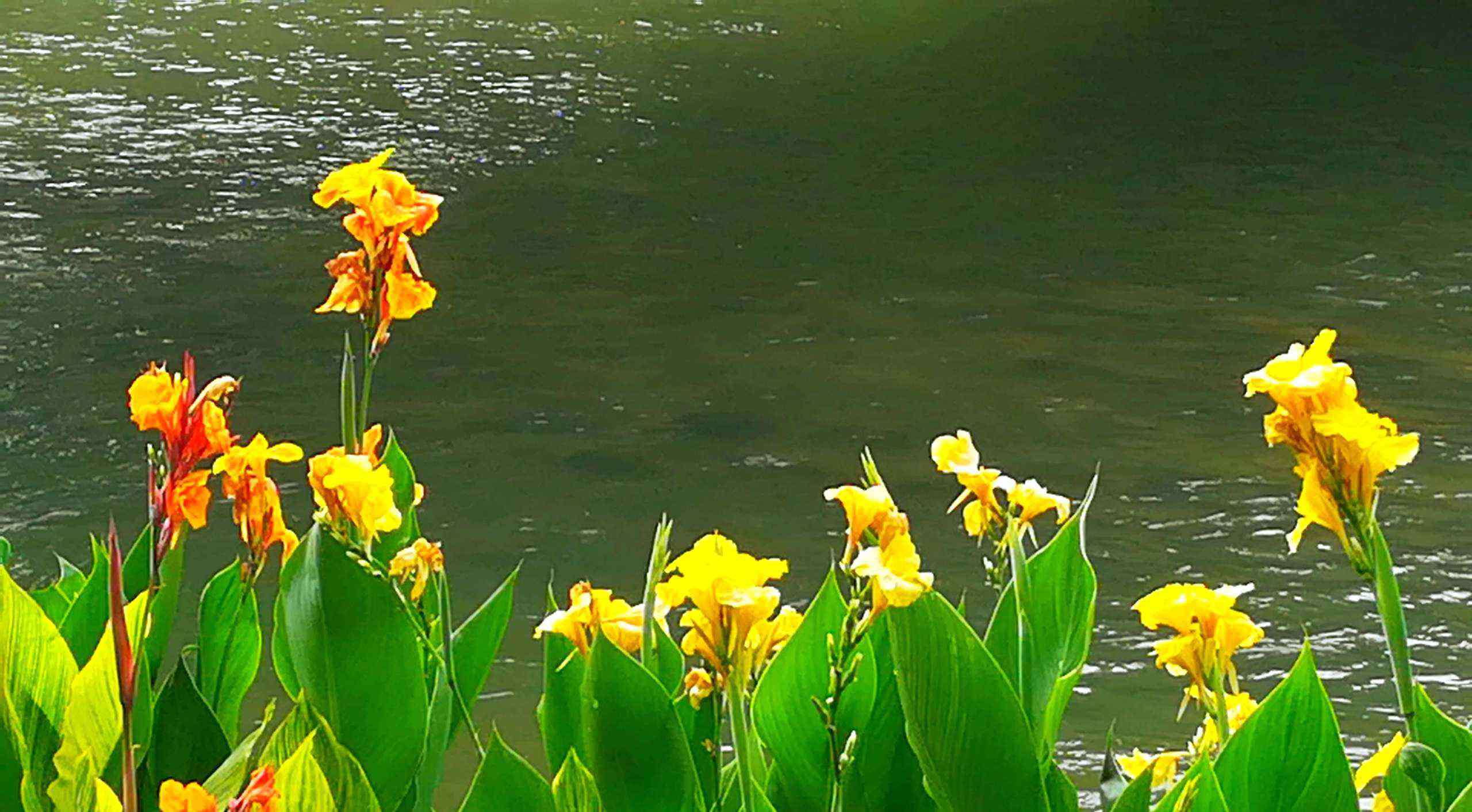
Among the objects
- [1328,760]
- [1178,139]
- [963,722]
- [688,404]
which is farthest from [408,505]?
[1178,139]

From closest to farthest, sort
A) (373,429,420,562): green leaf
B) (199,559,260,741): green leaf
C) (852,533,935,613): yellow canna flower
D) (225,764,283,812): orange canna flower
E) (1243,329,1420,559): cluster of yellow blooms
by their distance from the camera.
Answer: (225,764,283,812): orange canna flower
(1243,329,1420,559): cluster of yellow blooms
(852,533,935,613): yellow canna flower
(199,559,260,741): green leaf
(373,429,420,562): green leaf

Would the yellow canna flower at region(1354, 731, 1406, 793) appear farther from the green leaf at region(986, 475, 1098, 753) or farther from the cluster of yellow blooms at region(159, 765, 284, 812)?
the cluster of yellow blooms at region(159, 765, 284, 812)

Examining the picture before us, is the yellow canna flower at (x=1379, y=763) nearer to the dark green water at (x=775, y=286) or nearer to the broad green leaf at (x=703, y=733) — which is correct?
the broad green leaf at (x=703, y=733)

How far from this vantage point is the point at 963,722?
1055mm

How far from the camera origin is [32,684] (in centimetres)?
113

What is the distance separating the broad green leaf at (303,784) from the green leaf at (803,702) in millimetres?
310

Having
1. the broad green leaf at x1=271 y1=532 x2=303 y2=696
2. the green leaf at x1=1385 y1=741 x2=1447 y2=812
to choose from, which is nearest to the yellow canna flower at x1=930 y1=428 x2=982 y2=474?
the green leaf at x1=1385 y1=741 x2=1447 y2=812

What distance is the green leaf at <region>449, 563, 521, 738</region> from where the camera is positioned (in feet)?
4.35

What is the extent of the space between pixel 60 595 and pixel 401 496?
26 cm

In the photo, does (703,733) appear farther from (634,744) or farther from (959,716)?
(959,716)

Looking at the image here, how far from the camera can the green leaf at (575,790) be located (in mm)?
1044

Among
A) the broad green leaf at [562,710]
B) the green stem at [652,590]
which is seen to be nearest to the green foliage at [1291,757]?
the green stem at [652,590]

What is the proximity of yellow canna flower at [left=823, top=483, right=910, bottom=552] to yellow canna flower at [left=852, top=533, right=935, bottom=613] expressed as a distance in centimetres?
1

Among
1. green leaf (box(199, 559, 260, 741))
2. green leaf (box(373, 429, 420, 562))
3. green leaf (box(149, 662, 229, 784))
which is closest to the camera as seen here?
green leaf (box(149, 662, 229, 784))
